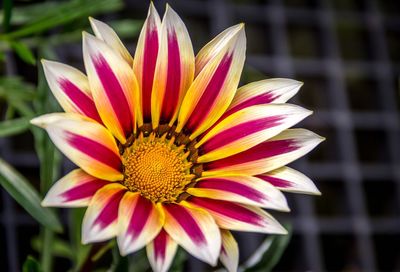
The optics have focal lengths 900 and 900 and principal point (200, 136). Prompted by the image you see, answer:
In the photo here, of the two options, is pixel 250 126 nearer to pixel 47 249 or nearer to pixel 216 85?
pixel 216 85

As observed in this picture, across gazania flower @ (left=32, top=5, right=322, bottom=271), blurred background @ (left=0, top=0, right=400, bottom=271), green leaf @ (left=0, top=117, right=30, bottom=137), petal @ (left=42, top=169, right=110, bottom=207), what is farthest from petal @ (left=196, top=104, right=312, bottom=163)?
blurred background @ (left=0, top=0, right=400, bottom=271)

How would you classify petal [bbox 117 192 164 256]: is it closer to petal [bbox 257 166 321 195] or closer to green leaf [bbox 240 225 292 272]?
petal [bbox 257 166 321 195]

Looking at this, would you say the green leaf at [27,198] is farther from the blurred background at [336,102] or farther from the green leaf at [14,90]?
the blurred background at [336,102]

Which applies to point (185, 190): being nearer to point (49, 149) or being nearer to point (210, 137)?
point (210, 137)

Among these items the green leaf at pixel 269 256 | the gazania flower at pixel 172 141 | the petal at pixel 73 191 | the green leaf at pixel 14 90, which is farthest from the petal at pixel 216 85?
the green leaf at pixel 14 90

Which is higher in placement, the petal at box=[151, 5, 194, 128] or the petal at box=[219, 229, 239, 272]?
the petal at box=[151, 5, 194, 128]

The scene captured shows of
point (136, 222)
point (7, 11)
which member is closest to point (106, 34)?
point (136, 222)
